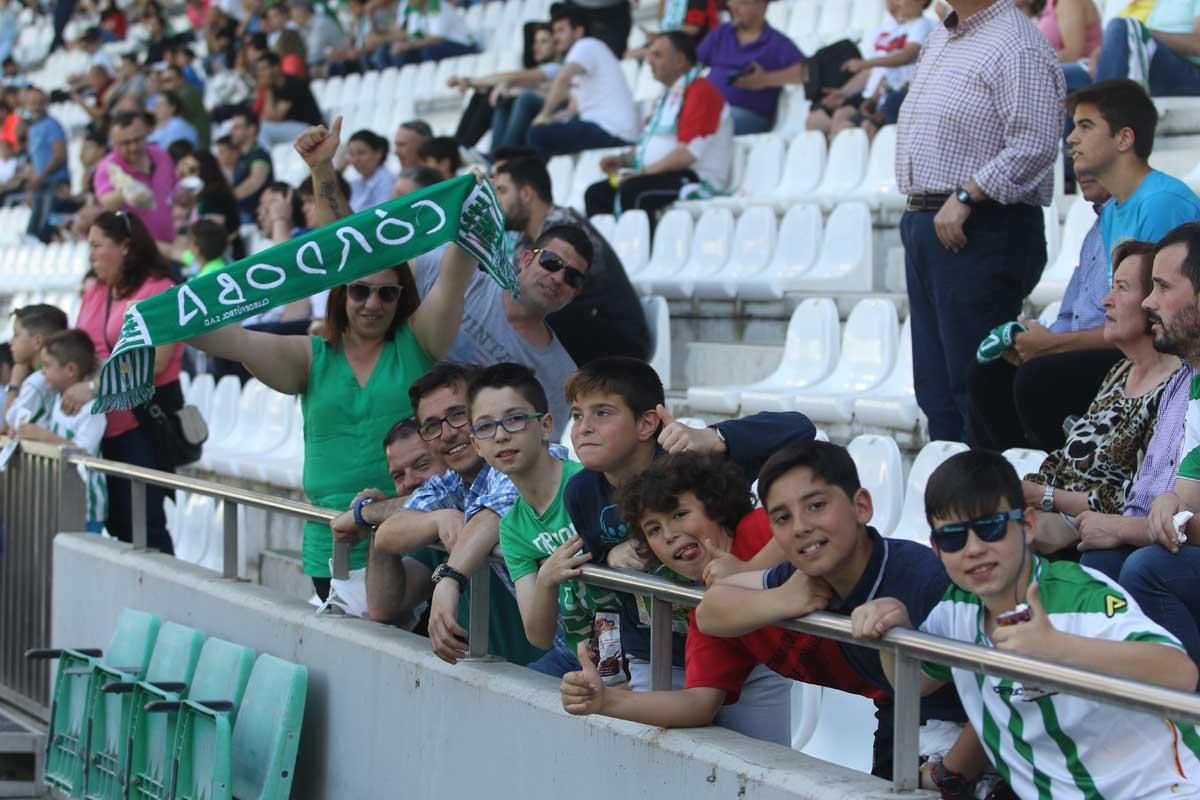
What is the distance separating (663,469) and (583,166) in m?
7.67

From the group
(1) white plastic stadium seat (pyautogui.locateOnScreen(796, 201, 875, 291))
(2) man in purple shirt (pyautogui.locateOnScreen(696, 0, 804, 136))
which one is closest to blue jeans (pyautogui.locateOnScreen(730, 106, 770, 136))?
(2) man in purple shirt (pyautogui.locateOnScreen(696, 0, 804, 136))

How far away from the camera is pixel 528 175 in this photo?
6.24 meters

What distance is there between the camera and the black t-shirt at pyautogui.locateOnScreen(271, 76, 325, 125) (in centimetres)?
1486

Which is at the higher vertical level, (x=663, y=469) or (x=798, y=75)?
(x=798, y=75)

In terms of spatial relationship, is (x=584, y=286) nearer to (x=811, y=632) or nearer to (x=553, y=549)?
(x=553, y=549)

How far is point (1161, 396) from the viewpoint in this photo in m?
3.95

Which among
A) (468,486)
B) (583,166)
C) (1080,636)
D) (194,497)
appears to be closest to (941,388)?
(468,486)

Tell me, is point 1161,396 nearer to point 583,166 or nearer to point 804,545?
point 804,545

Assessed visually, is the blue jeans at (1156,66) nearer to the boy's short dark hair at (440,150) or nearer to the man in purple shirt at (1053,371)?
the man in purple shirt at (1053,371)

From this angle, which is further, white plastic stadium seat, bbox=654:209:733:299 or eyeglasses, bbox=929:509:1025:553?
white plastic stadium seat, bbox=654:209:733:299

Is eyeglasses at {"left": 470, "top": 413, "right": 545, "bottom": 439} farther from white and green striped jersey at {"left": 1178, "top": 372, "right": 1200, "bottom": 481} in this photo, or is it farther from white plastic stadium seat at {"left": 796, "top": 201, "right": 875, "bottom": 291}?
white plastic stadium seat at {"left": 796, "top": 201, "right": 875, "bottom": 291}

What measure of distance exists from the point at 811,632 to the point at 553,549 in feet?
3.45

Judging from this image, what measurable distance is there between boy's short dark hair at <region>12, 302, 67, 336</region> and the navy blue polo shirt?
5.13m

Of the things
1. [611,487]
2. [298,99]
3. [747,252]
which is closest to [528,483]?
[611,487]
